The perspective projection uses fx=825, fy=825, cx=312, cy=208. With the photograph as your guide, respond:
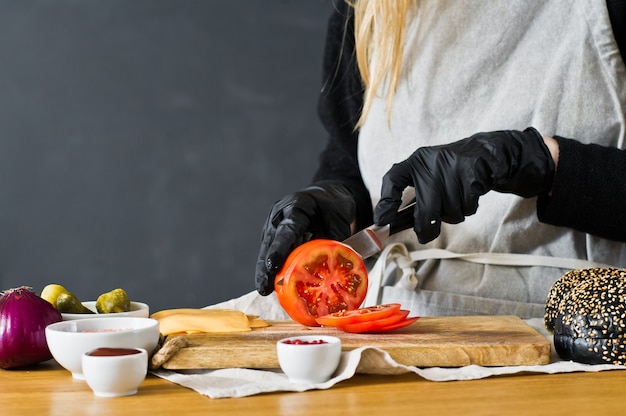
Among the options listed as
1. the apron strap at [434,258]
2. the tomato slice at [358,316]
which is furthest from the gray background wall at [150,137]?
the tomato slice at [358,316]

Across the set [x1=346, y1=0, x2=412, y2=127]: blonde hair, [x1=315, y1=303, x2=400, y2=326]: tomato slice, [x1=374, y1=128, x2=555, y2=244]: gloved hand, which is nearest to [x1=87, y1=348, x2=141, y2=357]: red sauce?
[x1=315, y1=303, x2=400, y2=326]: tomato slice

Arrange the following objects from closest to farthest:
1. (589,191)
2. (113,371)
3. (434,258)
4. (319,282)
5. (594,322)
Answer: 1. (113,371)
2. (594,322)
3. (319,282)
4. (589,191)
5. (434,258)

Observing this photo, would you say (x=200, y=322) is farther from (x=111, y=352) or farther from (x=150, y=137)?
(x=150, y=137)

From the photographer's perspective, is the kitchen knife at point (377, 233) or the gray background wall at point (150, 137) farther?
the gray background wall at point (150, 137)

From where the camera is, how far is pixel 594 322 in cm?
104

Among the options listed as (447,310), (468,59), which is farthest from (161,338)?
(468,59)

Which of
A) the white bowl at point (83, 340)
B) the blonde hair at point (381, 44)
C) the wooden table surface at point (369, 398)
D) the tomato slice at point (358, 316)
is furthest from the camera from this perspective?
the blonde hair at point (381, 44)

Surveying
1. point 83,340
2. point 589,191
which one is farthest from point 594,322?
point 83,340

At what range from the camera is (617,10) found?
4.73 ft

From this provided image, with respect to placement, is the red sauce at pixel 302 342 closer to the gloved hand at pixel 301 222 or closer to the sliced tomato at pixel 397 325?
the sliced tomato at pixel 397 325

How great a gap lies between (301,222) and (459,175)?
0.28 metres

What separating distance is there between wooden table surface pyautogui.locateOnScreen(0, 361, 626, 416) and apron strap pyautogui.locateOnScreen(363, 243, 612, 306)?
0.45 metres

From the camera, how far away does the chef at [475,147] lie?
4.29ft

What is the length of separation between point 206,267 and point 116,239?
312mm
